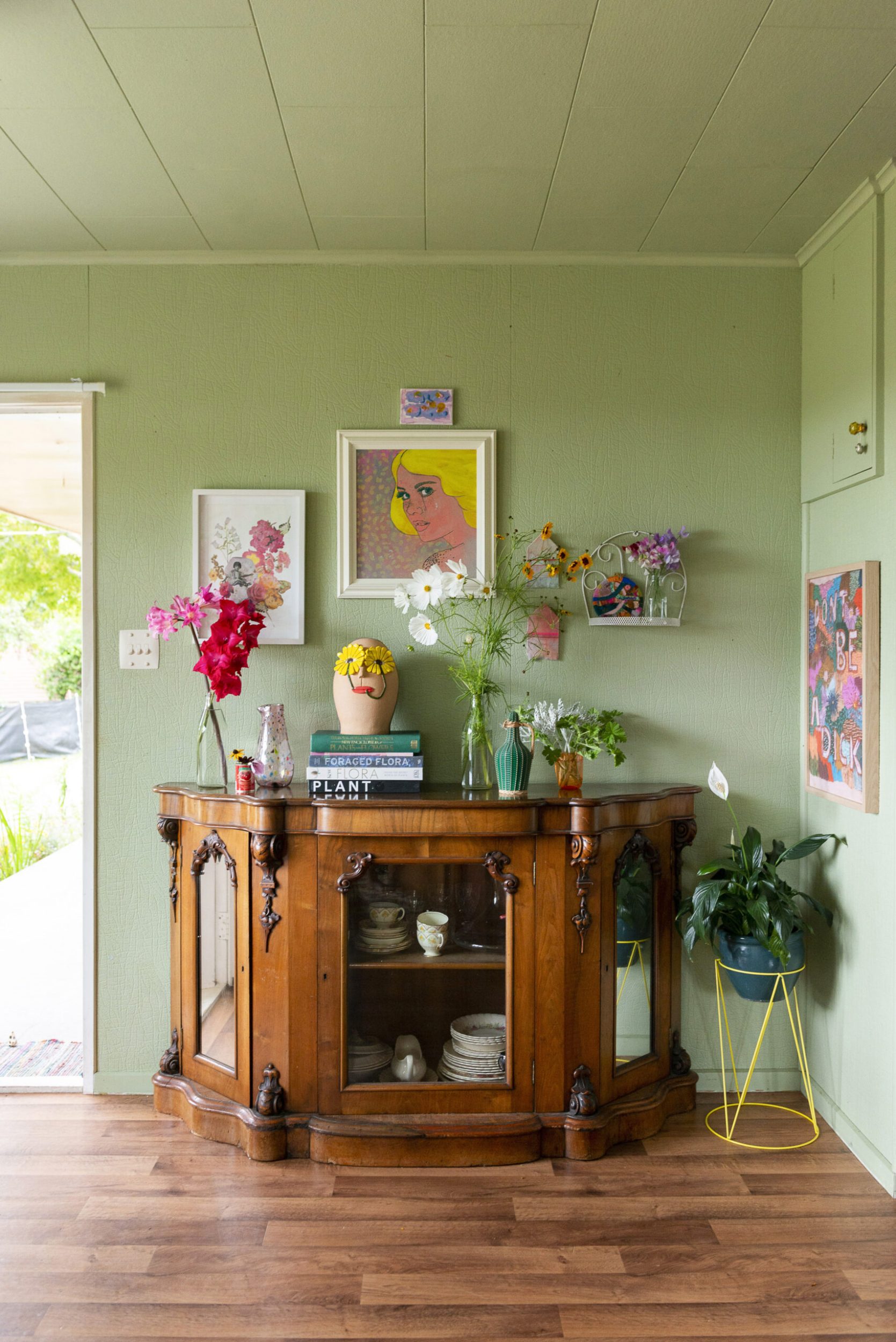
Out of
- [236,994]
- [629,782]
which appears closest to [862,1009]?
[629,782]

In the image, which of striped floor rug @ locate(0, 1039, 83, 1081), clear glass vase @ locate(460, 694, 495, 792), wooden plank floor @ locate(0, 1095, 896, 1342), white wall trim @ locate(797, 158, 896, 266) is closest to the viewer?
wooden plank floor @ locate(0, 1095, 896, 1342)

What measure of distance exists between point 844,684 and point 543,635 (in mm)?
846

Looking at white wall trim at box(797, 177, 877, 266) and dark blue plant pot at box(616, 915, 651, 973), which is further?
dark blue plant pot at box(616, 915, 651, 973)

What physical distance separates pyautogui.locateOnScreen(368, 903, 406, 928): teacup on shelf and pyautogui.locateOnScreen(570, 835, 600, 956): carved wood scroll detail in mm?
458

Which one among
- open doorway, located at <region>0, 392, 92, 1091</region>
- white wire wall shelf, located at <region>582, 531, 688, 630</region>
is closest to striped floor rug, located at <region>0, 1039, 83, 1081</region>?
open doorway, located at <region>0, 392, 92, 1091</region>

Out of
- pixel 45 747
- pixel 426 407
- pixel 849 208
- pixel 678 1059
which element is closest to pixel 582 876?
pixel 678 1059

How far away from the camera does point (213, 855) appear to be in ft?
8.35

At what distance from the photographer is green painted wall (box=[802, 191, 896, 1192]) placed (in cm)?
229

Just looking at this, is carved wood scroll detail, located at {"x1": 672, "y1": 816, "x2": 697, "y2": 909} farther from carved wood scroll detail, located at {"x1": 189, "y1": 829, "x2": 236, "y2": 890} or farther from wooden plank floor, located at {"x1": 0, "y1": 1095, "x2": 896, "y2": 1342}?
carved wood scroll detail, located at {"x1": 189, "y1": 829, "x2": 236, "y2": 890}

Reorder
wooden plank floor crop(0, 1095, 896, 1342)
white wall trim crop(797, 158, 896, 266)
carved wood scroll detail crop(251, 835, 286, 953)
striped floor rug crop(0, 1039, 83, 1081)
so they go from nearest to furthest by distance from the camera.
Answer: wooden plank floor crop(0, 1095, 896, 1342), white wall trim crop(797, 158, 896, 266), carved wood scroll detail crop(251, 835, 286, 953), striped floor rug crop(0, 1039, 83, 1081)

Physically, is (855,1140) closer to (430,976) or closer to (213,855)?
(430,976)

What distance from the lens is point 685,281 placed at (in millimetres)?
2811

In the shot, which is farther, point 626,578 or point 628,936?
point 626,578

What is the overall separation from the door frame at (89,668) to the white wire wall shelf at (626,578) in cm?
150
